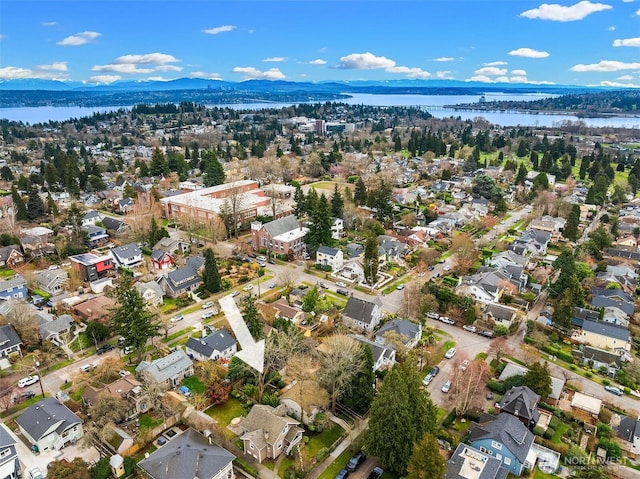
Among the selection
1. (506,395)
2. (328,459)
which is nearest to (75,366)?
(328,459)

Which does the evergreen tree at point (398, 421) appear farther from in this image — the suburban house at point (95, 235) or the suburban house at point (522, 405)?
the suburban house at point (95, 235)

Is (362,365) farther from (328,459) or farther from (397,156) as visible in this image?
(397,156)

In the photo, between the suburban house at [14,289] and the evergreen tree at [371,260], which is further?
the evergreen tree at [371,260]

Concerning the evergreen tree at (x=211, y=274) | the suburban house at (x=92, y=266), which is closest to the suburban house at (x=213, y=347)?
the evergreen tree at (x=211, y=274)

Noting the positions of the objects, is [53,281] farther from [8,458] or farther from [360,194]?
[360,194]

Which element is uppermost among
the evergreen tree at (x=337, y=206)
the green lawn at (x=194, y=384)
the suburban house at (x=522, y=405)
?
the evergreen tree at (x=337, y=206)

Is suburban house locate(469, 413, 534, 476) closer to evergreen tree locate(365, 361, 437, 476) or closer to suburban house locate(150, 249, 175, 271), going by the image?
evergreen tree locate(365, 361, 437, 476)
